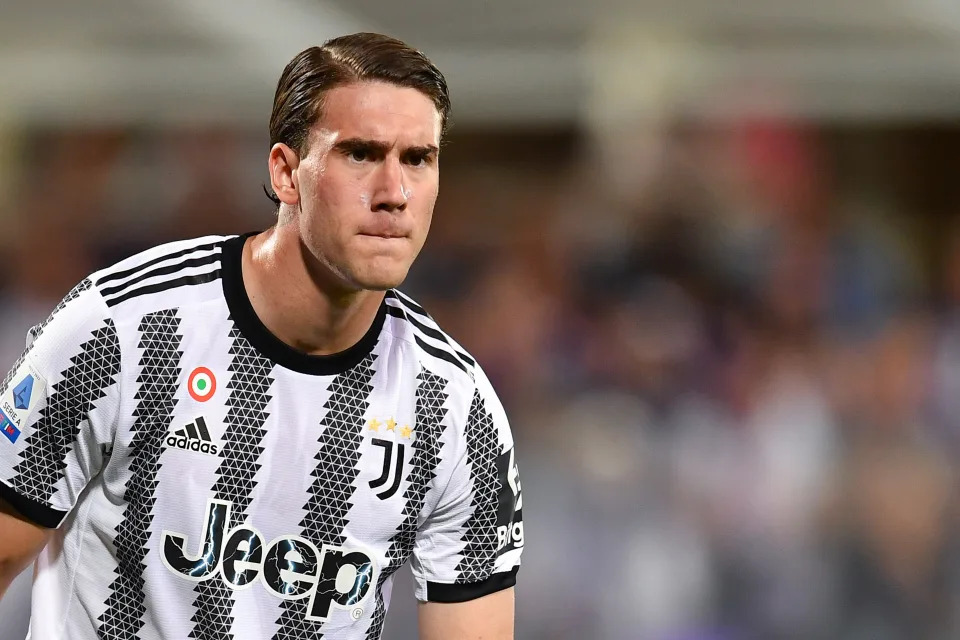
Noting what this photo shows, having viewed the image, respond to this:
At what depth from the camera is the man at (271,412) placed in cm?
205

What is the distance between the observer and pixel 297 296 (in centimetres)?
214

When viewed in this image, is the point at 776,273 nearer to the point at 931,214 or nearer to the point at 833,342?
the point at 833,342

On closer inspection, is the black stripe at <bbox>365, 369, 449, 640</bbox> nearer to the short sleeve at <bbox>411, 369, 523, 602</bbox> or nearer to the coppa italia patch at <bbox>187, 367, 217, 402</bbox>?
the short sleeve at <bbox>411, 369, 523, 602</bbox>

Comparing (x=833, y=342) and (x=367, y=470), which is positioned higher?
(x=367, y=470)

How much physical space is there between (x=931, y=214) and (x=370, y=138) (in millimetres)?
5435

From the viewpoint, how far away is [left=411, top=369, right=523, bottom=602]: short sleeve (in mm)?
2305

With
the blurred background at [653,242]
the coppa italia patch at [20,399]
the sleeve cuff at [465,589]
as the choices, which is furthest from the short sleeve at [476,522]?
the blurred background at [653,242]

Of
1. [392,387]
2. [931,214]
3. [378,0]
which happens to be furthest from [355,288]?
[931,214]

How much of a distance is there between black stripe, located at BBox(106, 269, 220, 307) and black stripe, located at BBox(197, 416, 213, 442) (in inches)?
9.7

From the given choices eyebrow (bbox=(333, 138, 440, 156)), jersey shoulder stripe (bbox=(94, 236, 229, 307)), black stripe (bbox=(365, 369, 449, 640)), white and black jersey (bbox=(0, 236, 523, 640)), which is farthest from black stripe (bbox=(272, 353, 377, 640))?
eyebrow (bbox=(333, 138, 440, 156))

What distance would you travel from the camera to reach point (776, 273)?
5.98 metres

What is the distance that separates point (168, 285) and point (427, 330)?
529mm

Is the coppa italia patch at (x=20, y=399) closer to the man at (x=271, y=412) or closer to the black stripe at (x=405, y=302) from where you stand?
the man at (x=271, y=412)

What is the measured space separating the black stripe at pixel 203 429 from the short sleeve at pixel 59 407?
0.49ft
